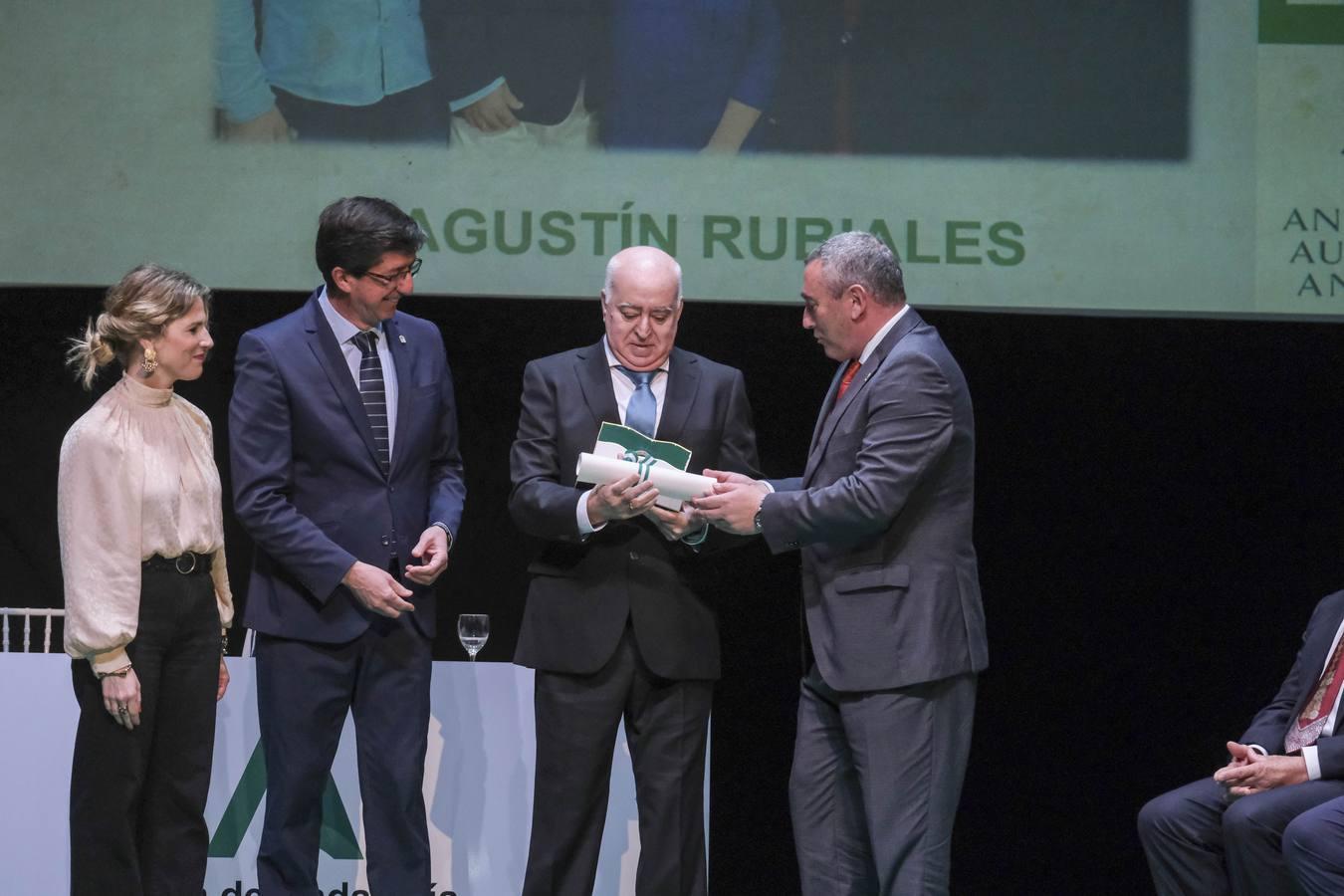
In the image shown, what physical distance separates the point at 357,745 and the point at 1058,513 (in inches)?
91.0

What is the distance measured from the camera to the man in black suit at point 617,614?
305 cm

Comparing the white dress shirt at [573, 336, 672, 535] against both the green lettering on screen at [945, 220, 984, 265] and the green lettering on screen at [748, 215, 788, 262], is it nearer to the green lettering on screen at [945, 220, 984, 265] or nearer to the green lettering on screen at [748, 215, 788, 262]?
the green lettering on screen at [748, 215, 788, 262]

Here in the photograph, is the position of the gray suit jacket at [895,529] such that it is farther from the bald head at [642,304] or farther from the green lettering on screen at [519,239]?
the green lettering on screen at [519,239]

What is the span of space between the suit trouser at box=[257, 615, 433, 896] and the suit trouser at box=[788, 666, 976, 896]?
829mm

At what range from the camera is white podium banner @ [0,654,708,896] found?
137 inches

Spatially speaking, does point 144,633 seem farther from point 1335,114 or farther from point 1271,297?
point 1335,114

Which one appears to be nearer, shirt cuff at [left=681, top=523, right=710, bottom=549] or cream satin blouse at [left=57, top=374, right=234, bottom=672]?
cream satin blouse at [left=57, top=374, right=234, bottom=672]

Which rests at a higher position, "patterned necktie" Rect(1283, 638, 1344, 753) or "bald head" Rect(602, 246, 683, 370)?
"bald head" Rect(602, 246, 683, 370)

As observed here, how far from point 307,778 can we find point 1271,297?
296 cm

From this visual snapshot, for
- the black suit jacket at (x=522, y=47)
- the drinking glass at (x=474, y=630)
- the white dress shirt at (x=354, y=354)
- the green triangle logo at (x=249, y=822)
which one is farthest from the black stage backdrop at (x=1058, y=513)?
the white dress shirt at (x=354, y=354)

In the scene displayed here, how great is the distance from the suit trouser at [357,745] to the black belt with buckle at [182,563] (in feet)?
0.65

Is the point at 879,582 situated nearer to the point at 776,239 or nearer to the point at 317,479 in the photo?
the point at 317,479

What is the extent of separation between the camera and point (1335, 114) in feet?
13.9

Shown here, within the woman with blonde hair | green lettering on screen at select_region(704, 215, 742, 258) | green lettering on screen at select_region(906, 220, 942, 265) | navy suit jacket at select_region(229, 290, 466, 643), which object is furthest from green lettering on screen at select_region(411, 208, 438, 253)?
green lettering on screen at select_region(906, 220, 942, 265)
